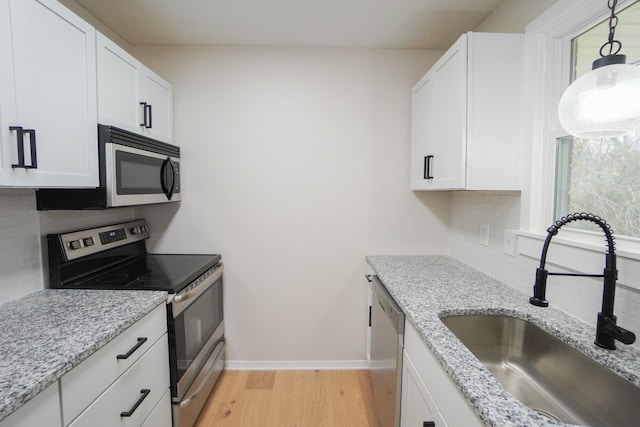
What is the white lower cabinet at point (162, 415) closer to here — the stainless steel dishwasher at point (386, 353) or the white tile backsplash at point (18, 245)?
the white tile backsplash at point (18, 245)

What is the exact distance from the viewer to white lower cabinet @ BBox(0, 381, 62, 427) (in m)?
0.77

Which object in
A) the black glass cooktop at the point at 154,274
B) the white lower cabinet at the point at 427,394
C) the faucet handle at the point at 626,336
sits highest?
the faucet handle at the point at 626,336

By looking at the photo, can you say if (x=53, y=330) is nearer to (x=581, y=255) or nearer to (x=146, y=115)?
(x=146, y=115)

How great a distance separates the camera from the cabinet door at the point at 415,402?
1039 mm

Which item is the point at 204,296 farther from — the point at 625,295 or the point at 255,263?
the point at 625,295

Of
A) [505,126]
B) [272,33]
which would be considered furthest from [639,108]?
[272,33]

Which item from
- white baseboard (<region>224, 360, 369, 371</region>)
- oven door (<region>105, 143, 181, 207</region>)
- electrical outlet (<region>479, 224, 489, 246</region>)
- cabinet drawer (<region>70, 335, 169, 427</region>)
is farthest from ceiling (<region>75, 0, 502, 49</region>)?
white baseboard (<region>224, 360, 369, 371</region>)

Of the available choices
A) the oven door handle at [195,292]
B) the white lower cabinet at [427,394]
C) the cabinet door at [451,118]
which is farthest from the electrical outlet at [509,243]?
the oven door handle at [195,292]

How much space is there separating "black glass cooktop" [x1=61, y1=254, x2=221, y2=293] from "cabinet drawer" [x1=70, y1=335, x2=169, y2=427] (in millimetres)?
282

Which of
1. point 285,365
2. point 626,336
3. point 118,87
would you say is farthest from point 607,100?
point 285,365

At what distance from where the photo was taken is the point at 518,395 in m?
1.14

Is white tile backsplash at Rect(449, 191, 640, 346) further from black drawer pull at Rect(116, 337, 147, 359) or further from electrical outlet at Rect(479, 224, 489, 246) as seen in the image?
black drawer pull at Rect(116, 337, 147, 359)

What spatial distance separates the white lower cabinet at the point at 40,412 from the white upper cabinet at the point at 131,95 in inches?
45.9

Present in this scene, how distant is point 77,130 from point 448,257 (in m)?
2.38
